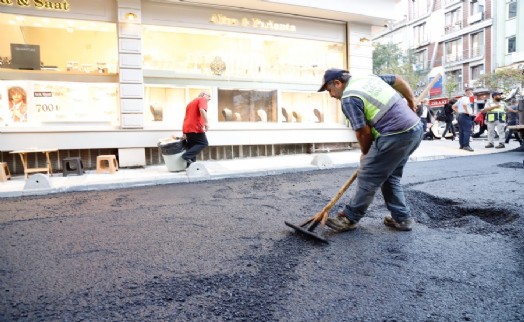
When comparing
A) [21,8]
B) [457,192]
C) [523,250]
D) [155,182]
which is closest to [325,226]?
[523,250]

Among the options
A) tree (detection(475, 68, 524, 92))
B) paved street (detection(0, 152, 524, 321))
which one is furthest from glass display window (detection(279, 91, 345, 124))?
tree (detection(475, 68, 524, 92))

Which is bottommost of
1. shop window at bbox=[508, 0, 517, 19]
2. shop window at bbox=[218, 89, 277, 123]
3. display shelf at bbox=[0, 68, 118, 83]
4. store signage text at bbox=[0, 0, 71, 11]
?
shop window at bbox=[218, 89, 277, 123]

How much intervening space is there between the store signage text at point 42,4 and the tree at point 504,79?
2716 centimetres

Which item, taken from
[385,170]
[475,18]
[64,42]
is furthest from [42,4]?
[475,18]

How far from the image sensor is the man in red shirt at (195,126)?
8.11 meters

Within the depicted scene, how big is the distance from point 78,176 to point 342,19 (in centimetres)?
930

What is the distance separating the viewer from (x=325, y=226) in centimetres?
381

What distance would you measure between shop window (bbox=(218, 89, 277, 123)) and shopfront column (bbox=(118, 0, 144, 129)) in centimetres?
248

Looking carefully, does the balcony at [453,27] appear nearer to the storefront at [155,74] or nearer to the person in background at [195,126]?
the storefront at [155,74]

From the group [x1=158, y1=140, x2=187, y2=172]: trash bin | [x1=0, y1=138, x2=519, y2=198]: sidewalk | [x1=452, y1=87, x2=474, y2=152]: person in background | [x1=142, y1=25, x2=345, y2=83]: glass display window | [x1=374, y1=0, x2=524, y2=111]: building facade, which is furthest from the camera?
[x1=374, y1=0, x2=524, y2=111]: building facade

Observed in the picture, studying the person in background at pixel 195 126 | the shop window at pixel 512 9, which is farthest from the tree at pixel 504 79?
the person in background at pixel 195 126

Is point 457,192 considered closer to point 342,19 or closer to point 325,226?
point 325,226

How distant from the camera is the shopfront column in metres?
9.39

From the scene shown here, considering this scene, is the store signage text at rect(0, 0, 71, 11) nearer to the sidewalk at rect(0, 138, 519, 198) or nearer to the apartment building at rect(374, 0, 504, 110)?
the sidewalk at rect(0, 138, 519, 198)
